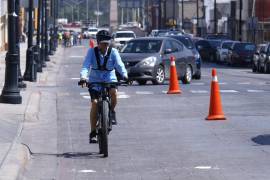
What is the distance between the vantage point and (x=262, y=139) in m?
14.9

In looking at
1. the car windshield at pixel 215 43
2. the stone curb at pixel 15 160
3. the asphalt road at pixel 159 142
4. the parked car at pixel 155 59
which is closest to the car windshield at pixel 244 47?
the car windshield at pixel 215 43

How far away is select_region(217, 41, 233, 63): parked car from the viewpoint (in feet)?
189

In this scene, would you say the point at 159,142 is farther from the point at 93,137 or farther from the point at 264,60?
the point at 264,60

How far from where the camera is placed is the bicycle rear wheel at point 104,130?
12.9 m

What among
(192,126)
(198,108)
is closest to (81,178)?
(192,126)

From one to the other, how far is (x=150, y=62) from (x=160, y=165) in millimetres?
17599

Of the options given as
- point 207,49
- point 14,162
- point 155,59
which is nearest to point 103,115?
point 14,162

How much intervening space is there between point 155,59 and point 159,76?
57cm

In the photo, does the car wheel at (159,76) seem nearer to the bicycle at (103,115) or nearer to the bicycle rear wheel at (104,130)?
the bicycle at (103,115)

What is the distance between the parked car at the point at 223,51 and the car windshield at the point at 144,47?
26.5 metres

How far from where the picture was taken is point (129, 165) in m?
12.3

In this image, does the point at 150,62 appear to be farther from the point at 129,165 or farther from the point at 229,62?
the point at 229,62

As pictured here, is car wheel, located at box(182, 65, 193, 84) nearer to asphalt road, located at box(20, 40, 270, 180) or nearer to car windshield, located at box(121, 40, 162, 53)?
car windshield, located at box(121, 40, 162, 53)

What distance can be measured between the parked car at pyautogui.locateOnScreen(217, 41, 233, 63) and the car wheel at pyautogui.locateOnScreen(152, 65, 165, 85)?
1075 inches
